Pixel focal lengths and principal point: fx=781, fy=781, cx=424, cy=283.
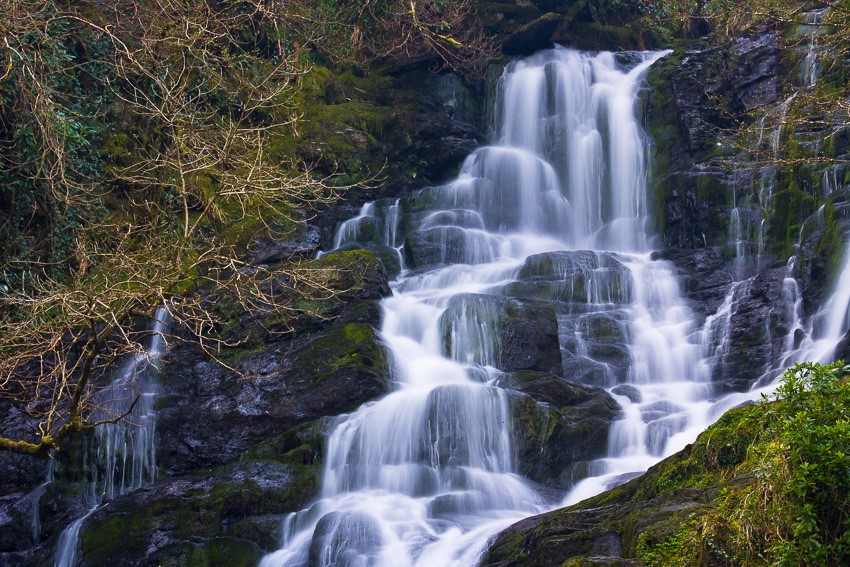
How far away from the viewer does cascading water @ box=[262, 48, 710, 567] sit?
30.5ft

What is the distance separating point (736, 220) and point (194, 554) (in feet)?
39.2

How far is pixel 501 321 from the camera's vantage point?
1241cm

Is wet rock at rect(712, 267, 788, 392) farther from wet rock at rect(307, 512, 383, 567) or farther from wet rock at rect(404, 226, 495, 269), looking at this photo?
wet rock at rect(307, 512, 383, 567)

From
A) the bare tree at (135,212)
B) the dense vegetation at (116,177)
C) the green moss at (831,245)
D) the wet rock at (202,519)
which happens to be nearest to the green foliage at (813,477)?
the bare tree at (135,212)

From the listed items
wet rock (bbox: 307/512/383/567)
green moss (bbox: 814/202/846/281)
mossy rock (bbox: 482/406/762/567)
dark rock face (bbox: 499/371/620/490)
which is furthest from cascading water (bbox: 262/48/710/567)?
green moss (bbox: 814/202/846/281)

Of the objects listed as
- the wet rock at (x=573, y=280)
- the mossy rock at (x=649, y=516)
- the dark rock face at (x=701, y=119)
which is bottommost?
the mossy rock at (x=649, y=516)

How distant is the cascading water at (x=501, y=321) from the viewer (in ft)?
30.5

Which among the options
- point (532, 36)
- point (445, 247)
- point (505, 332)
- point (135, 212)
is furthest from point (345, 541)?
point (532, 36)

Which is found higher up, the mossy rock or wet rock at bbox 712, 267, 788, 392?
wet rock at bbox 712, 267, 788, 392

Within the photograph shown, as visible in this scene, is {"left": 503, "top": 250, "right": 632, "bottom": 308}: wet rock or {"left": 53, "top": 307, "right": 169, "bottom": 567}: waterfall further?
{"left": 503, "top": 250, "right": 632, "bottom": 308}: wet rock

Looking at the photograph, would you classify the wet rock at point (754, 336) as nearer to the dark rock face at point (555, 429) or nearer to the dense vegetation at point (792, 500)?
the dark rock face at point (555, 429)

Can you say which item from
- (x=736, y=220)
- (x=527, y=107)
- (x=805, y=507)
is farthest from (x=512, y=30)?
(x=805, y=507)

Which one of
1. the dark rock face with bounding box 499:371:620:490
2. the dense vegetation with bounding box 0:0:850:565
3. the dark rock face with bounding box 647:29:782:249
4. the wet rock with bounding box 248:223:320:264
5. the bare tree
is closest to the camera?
the dense vegetation with bounding box 0:0:850:565

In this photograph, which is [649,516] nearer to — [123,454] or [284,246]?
[123,454]
